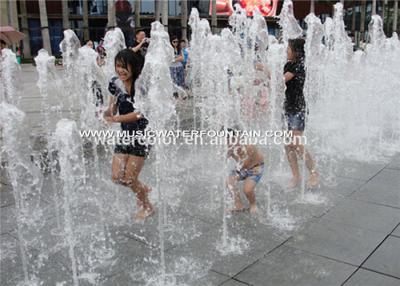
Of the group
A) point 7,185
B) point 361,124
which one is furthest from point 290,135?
point 361,124

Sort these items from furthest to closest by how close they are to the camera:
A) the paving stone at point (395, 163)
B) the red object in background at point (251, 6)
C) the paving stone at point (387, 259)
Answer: the red object in background at point (251, 6) < the paving stone at point (395, 163) < the paving stone at point (387, 259)

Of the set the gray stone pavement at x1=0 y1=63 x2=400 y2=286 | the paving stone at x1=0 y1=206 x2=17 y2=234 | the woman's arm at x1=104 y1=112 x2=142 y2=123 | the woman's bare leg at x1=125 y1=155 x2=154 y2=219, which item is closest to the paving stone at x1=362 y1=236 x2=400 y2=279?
the gray stone pavement at x1=0 y1=63 x2=400 y2=286

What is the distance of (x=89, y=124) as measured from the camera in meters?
7.20

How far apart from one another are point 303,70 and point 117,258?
2603 millimetres

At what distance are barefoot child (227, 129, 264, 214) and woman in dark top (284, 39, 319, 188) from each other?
2.65 feet

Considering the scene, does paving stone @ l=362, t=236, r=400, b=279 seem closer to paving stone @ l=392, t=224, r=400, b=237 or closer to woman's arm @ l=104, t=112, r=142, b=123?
paving stone @ l=392, t=224, r=400, b=237

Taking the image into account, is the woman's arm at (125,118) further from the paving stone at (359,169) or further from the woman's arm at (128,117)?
the paving stone at (359,169)

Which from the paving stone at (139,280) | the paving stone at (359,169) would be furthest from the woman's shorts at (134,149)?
the paving stone at (359,169)

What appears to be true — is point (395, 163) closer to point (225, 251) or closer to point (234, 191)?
point (234, 191)

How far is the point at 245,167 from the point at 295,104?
3.37 ft

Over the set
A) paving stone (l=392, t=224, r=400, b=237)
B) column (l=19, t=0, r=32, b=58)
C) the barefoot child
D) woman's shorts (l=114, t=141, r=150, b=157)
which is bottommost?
paving stone (l=392, t=224, r=400, b=237)

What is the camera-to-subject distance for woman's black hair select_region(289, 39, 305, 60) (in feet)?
14.4

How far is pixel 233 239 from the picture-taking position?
355 cm

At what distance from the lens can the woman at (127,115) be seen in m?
3.65
